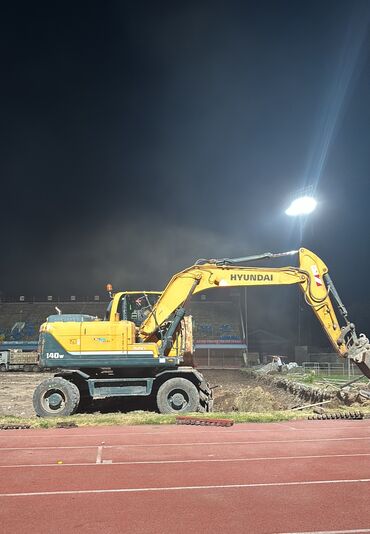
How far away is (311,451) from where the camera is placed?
992 centimetres

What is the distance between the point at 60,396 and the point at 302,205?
32.1 metres

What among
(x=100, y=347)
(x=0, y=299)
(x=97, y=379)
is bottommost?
(x=97, y=379)

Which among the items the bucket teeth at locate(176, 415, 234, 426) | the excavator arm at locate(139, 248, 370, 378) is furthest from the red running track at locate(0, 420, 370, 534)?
the excavator arm at locate(139, 248, 370, 378)

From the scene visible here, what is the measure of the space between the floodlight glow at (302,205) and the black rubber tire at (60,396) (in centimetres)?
3140

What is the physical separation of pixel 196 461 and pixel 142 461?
1.02m

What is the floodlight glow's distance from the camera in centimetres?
4212

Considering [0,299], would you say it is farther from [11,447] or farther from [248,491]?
[248,491]

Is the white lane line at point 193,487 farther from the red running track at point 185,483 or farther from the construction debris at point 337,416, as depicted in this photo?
the construction debris at point 337,416

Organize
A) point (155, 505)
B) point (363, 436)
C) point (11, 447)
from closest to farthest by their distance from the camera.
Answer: point (155, 505) < point (11, 447) < point (363, 436)

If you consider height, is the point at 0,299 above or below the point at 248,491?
above

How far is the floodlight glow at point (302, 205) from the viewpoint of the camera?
42125mm

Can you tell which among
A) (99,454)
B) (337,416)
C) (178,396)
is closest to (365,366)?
(337,416)

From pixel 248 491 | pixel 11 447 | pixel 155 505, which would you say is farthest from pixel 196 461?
pixel 11 447

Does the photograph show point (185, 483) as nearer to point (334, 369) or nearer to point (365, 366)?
point (365, 366)
